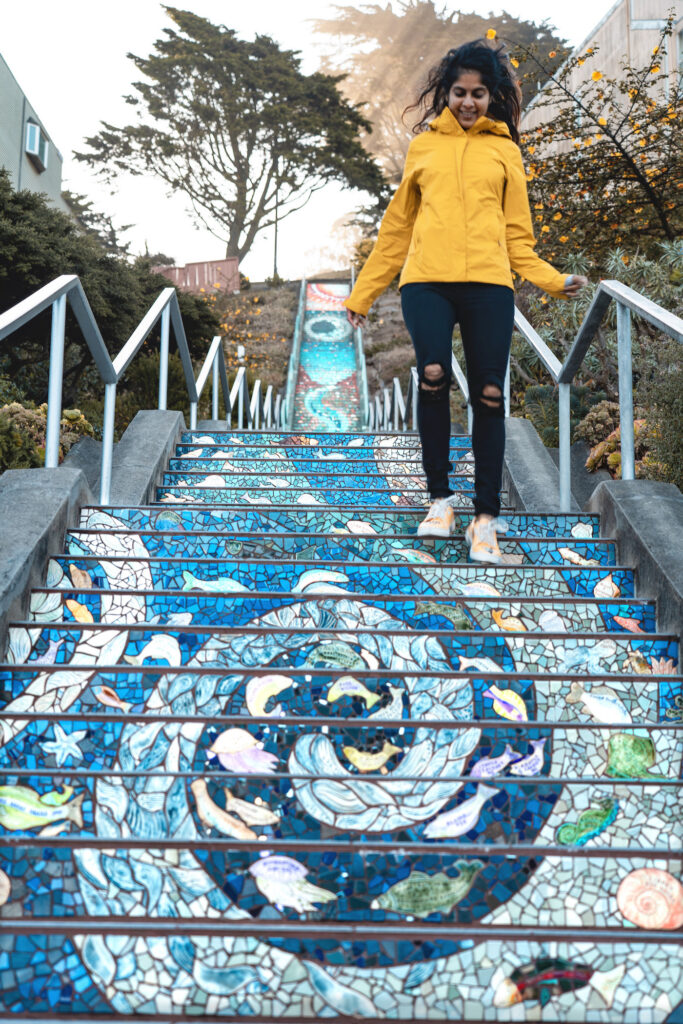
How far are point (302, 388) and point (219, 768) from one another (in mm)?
15849

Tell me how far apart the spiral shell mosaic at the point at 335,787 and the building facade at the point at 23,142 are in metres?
14.4

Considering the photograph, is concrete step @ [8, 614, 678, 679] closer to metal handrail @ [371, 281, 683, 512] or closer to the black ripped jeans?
the black ripped jeans

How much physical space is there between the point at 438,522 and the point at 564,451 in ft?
3.29

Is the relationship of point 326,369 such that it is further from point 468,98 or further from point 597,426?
point 468,98

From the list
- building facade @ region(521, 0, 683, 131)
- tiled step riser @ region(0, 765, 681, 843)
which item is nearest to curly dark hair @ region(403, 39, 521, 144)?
tiled step riser @ region(0, 765, 681, 843)

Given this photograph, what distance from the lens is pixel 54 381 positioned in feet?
10.6

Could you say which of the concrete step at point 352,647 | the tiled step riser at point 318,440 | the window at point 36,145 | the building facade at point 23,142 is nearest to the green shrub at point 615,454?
the tiled step riser at point 318,440

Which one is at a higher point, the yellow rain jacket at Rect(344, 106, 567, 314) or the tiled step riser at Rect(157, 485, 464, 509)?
the yellow rain jacket at Rect(344, 106, 567, 314)

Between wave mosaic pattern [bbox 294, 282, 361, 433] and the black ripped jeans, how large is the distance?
11865mm

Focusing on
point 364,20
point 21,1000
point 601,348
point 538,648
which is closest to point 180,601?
point 538,648

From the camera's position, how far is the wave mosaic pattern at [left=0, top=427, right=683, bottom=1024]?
1.66m

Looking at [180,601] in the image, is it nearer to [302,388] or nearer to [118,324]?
[118,324]

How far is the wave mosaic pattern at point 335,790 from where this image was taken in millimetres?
1655

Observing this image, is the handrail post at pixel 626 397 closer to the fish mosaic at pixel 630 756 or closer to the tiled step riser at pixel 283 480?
the tiled step riser at pixel 283 480
